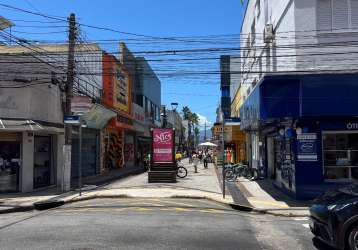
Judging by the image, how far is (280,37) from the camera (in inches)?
854

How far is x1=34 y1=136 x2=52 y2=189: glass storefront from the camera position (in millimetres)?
23469

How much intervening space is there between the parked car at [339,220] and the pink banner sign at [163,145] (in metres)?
19.5

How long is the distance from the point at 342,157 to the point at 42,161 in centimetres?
1316

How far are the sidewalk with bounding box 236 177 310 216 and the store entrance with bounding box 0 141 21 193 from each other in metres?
9.44

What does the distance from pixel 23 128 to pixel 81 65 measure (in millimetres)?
10172

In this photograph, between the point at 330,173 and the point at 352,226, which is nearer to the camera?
the point at 352,226

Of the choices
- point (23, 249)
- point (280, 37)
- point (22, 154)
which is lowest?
point (23, 249)

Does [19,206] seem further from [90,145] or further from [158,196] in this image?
[90,145]

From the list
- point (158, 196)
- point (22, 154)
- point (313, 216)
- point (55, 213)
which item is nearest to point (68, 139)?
point (22, 154)

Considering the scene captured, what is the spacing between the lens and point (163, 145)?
95.0 feet

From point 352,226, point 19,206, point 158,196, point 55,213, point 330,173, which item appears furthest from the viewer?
point 158,196

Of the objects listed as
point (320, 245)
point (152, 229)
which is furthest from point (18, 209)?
point (320, 245)

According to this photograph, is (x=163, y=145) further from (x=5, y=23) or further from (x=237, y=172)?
(x=5, y=23)

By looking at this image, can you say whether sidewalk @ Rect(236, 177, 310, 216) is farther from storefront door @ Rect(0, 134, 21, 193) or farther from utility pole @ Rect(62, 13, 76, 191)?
storefront door @ Rect(0, 134, 21, 193)
